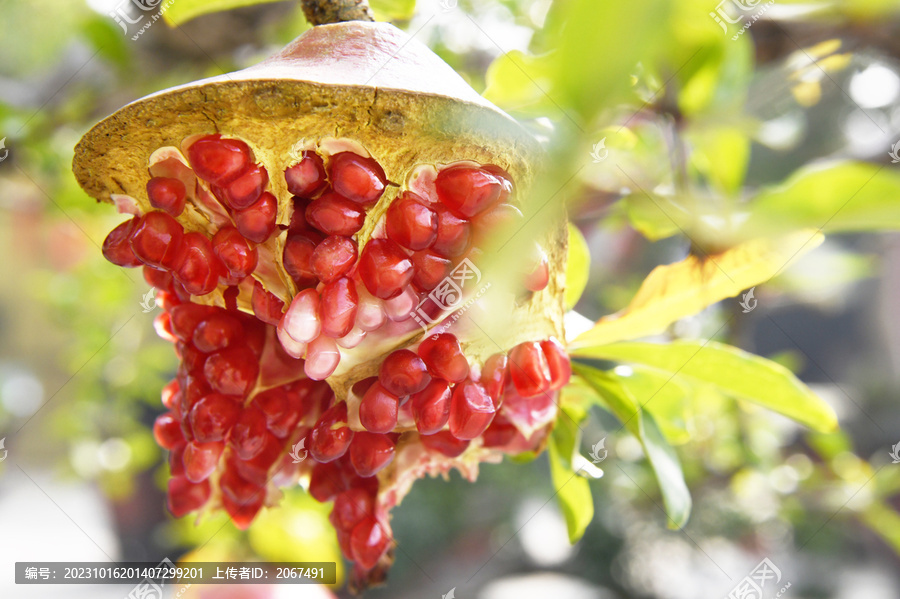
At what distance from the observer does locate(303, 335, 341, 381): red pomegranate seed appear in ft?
1.13

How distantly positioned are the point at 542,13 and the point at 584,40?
1.75 ft

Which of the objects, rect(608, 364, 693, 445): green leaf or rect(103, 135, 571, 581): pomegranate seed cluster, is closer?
rect(103, 135, 571, 581): pomegranate seed cluster

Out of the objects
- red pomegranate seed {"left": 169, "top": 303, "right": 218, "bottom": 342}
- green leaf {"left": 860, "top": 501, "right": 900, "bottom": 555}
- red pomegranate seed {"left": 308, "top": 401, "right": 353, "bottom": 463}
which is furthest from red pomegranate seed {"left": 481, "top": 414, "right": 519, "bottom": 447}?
green leaf {"left": 860, "top": 501, "right": 900, "bottom": 555}

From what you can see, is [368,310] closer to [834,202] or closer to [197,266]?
[197,266]

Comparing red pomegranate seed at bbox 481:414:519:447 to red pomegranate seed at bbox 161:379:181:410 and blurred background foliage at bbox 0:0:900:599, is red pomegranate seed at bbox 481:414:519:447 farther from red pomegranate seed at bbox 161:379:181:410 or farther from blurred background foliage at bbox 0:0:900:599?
red pomegranate seed at bbox 161:379:181:410

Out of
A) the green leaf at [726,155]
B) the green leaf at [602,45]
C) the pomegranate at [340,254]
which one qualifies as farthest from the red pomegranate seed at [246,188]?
the green leaf at [726,155]

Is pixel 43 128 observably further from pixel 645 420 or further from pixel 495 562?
pixel 495 562

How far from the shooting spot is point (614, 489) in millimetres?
1577

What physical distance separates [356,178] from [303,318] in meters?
0.08

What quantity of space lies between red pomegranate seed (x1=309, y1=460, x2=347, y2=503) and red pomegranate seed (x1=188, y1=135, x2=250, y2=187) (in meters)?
0.22

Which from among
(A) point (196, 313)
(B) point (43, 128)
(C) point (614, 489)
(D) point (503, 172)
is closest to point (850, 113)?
(C) point (614, 489)

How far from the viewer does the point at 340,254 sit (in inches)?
13.1

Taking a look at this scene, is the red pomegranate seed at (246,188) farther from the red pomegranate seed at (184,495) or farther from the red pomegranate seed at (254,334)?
the red pomegranate seed at (184,495)

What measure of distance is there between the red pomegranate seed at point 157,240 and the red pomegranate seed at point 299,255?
2.6 inches
